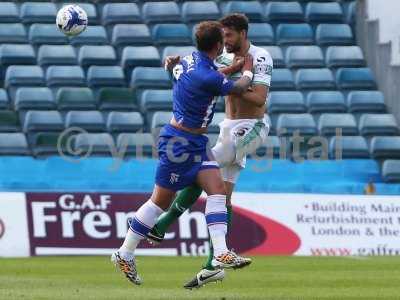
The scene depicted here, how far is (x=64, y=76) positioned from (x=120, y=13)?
242cm

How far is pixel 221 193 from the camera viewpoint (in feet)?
33.9

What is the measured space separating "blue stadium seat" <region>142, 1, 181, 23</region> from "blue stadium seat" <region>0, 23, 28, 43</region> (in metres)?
2.61

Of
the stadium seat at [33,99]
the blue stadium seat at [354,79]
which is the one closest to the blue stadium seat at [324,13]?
the blue stadium seat at [354,79]

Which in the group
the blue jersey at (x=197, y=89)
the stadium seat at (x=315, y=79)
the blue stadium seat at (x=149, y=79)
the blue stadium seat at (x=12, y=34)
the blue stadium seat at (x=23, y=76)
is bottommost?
the stadium seat at (x=315, y=79)

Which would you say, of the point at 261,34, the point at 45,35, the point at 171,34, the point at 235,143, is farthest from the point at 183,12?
the point at 235,143

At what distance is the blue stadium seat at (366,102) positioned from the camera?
2306 centimetres

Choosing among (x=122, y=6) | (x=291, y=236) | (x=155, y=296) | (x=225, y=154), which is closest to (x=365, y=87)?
(x=122, y=6)

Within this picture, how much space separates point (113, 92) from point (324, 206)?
5713 mm

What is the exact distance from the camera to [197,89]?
33.8 ft

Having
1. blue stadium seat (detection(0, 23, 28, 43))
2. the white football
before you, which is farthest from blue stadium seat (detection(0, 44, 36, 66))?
the white football

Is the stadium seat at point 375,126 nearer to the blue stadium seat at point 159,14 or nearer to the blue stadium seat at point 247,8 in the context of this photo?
the blue stadium seat at point 247,8

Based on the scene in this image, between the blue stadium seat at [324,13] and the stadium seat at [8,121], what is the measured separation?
7124mm

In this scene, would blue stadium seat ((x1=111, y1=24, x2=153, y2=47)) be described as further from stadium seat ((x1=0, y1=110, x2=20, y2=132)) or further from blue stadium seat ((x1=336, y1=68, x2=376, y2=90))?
blue stadium seat ((x1=336, y1=68, x2=376, y2=90))

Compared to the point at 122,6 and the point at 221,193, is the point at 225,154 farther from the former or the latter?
the point at 122,6
